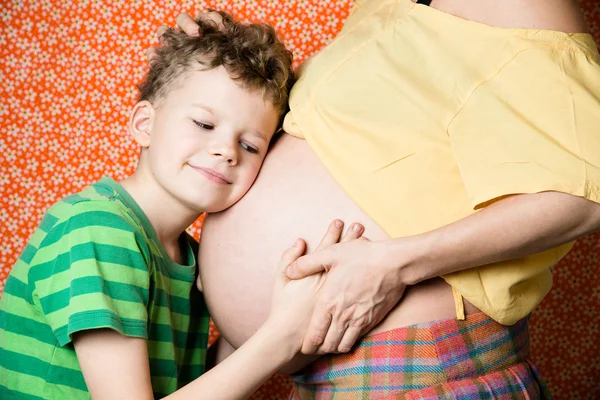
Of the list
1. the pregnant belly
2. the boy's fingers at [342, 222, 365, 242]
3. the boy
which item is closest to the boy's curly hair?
the boy

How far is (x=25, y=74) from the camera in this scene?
6.17 feet

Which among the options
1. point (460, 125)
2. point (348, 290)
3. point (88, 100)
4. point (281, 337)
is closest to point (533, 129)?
point (460, 125)

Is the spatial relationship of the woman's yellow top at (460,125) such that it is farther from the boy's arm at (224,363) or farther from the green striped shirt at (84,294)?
the green striped shirt at (84,294)

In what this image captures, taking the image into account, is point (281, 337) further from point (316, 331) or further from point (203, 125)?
point (203, 125)

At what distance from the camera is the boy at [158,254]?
1.02m

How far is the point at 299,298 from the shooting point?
1.02m

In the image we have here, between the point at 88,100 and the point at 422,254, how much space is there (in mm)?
1265

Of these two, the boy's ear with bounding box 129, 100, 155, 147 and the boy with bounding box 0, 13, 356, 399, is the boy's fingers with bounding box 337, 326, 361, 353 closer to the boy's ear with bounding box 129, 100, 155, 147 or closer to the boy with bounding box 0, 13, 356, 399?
the boy with bounding box 0, 13, 356, 399

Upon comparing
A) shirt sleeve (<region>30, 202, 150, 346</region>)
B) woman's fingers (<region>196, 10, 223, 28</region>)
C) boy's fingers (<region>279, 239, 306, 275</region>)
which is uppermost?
woman's fingers (<region>196, 10, 223, 28</region>)

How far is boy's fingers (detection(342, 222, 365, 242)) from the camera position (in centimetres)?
102

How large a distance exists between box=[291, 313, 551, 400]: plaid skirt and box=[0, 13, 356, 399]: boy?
4.0 inches

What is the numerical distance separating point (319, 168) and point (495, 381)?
1.36 feet

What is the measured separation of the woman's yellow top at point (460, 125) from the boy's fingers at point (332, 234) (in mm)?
46

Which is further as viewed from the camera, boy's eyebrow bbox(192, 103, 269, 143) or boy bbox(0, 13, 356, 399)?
boy's eyebrow bbox(192, 103, 269, 143)
